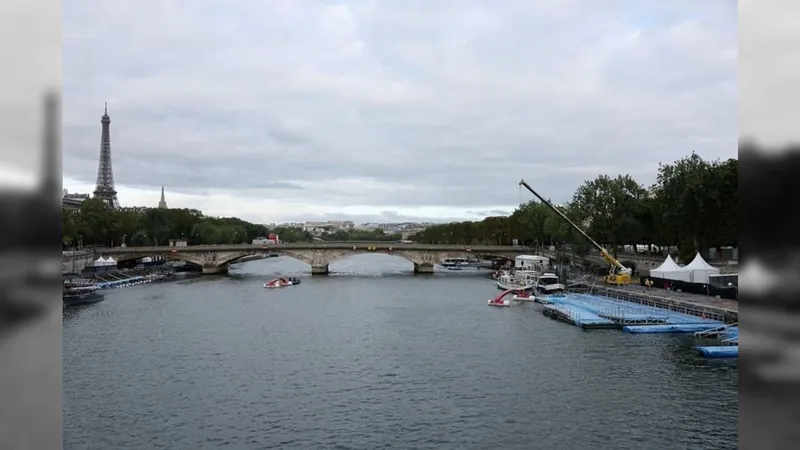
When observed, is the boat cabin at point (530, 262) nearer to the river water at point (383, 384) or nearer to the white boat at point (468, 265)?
the white boat at point (468, 265)

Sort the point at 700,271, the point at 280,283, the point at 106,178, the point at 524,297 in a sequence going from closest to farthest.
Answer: the point at 700,271
the point at 524,297
the point at 280,283
the point at 106,178

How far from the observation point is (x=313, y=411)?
15008mm

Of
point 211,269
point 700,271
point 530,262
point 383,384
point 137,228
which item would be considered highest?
point 137,228

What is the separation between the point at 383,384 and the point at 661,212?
28.2 meters

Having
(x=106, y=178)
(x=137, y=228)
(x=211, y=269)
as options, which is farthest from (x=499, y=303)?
(x=106, y=178)

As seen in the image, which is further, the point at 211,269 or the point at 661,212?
A: the point at 211,269

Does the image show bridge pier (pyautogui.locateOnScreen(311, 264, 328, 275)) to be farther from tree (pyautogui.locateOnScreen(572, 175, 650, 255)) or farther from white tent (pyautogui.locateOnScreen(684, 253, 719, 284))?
white tent (pyautogui.locateOnScreen(684, 253, 719, 284))

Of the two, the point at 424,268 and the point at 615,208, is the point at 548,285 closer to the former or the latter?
the point at 615,208

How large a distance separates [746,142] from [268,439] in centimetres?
1227

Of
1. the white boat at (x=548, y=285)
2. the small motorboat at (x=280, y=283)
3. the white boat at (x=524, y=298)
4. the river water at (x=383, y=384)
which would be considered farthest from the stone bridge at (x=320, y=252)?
the river water at (x=383, y=384)

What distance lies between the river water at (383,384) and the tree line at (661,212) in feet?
42.0

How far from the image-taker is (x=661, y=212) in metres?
39.8

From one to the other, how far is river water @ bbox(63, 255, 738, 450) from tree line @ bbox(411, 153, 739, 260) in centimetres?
1279

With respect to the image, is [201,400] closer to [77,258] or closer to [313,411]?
[313,411]
